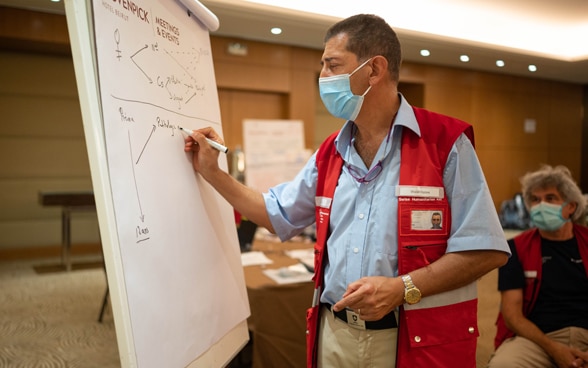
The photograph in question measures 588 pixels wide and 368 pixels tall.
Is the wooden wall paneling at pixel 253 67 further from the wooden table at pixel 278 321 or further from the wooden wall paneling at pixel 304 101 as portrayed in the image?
the wooden table at pixel 278 321

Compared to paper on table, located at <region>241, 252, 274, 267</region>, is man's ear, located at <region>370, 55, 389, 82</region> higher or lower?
higher

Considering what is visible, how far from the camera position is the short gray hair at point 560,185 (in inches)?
87.7

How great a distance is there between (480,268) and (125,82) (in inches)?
38.5

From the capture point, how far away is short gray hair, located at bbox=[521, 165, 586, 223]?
223cm

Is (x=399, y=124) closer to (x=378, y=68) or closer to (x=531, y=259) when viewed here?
(x=378, y=68)

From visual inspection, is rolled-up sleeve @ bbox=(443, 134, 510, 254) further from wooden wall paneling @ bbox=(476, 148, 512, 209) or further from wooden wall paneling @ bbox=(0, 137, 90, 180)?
wooden wall paneling @ bbox=(476, 148, 512, 209)

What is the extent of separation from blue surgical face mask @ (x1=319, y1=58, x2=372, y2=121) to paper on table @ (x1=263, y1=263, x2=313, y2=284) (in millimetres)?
1139

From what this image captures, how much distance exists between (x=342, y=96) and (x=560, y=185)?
4.77 ft

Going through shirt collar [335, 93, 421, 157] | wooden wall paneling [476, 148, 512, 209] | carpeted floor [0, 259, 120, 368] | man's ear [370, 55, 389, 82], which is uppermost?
man's ear [370, 55, 389, 82]

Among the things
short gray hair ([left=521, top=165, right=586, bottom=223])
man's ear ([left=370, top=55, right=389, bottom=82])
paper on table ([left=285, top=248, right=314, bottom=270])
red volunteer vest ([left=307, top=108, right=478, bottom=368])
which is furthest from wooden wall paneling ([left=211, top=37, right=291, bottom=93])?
red volunteer vest ([left=307, top=108, right=478, bottom=368])

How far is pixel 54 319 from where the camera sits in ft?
12.5

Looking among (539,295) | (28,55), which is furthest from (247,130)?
(539,295)

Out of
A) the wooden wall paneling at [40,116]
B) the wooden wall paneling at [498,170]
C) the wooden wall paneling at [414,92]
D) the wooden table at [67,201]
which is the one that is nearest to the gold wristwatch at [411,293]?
the wooden table at [67,201]

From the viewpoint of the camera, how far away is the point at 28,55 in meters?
5.54
